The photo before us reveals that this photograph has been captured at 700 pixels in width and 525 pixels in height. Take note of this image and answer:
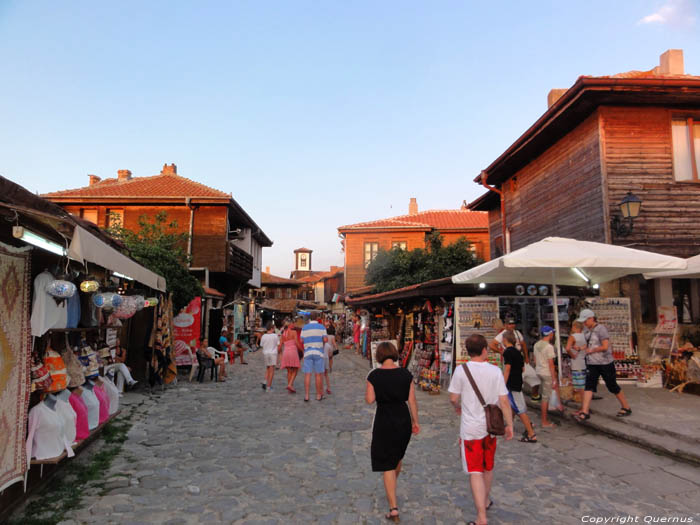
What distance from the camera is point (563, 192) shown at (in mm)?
12289

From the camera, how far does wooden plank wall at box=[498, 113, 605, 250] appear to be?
426 inches

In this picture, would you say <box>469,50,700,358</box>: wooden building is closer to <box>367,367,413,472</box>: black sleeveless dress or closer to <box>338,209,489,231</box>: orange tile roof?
<box>367,367,413,472</box>: black sleeveless dress

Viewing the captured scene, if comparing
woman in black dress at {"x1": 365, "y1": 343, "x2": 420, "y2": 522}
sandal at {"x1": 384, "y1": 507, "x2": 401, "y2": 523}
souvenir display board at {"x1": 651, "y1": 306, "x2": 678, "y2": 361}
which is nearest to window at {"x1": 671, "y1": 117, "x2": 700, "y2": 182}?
souvenir display board at {"x1": 651, "y1": 306, "x2": 678, "y2": 361}

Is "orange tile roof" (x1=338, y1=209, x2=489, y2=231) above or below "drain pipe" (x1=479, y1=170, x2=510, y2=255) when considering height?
above

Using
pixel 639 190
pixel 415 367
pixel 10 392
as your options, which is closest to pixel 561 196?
pixel 639 190

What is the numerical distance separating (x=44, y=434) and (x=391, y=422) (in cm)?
312

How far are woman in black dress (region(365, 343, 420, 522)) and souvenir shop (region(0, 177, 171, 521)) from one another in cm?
280

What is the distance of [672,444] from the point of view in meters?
5.33

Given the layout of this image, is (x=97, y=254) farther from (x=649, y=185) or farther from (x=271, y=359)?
(x=649, y=185)

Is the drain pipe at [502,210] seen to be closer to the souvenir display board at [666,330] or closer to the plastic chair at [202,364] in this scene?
the souvenir display board at [666,330]

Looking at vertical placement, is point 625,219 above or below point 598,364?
above

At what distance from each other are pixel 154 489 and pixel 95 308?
8.38 feet

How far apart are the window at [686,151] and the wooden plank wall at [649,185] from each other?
230 millimetres

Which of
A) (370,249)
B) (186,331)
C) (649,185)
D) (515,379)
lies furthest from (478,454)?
(370,249)
